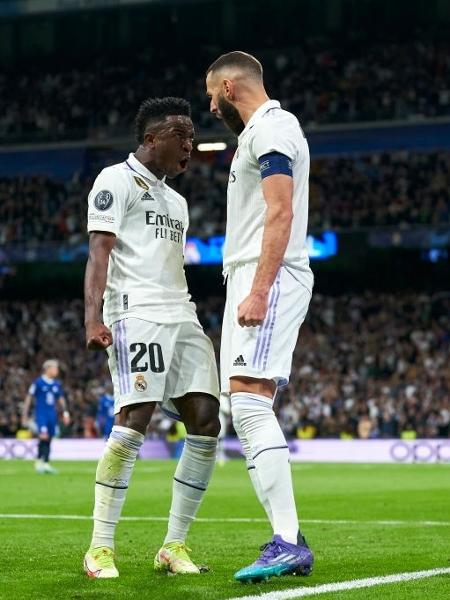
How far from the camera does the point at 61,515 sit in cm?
1158

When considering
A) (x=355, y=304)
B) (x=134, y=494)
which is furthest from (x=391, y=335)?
(x=134, y=494)

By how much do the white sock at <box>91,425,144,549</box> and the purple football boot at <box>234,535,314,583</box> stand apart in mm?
880

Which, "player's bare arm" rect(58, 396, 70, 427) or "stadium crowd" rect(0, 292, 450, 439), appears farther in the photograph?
"stadium crowd" rect(0, 292, 450, 439)

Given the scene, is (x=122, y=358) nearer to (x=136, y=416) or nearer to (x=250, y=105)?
(x=136, y=416)

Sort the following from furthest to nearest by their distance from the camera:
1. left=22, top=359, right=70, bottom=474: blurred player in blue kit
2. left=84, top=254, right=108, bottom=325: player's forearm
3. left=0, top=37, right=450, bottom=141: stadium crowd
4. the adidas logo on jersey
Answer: left=0, top=37, right=450, bottom=141: stadium crowd < left=22, top=359, right=70, bottom=474: blurred player in blue kit < the adidas logo on jersey < left=84, top=254, right=108, bottom=325: player's forearm

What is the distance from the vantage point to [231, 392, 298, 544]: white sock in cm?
562

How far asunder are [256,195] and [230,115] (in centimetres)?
46

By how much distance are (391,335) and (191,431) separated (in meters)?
27.8

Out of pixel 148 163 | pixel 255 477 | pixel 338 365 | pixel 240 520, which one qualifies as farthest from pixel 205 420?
pixel 338 365

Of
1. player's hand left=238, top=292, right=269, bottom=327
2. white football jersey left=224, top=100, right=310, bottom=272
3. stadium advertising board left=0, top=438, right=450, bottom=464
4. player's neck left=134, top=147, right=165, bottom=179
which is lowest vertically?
stadium advertising board left=0, top=438, right=450, bottom=464

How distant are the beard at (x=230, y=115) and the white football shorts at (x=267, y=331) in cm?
74

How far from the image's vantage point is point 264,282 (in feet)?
18.3

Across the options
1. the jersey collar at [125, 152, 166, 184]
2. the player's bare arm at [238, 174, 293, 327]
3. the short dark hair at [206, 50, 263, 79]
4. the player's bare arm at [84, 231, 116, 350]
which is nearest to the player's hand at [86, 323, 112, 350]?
the player's bare arm at [84, 231, 116, 350]

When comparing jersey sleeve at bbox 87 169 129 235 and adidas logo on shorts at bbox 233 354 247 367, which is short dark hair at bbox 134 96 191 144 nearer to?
jersey sleeve at bbox 87 169 129 235
